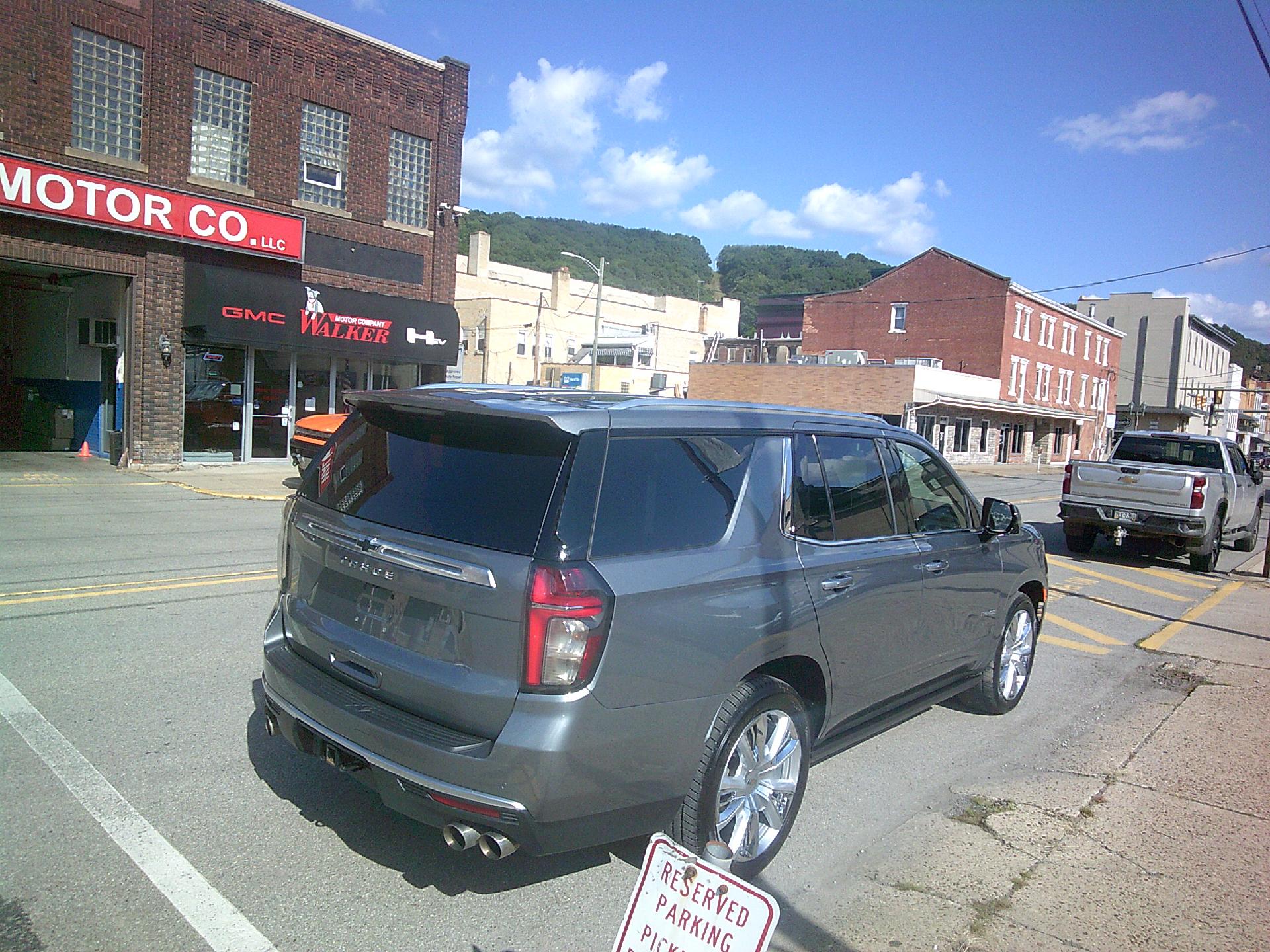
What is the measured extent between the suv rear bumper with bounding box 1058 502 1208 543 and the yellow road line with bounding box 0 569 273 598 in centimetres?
1099

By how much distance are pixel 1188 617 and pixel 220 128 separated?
19.2 m

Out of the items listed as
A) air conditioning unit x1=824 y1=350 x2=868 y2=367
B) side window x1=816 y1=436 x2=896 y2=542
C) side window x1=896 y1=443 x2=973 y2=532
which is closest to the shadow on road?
side window x1=816 y1=436 x2=896 y2=542

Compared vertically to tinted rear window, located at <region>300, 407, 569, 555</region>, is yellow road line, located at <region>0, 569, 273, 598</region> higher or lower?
lower

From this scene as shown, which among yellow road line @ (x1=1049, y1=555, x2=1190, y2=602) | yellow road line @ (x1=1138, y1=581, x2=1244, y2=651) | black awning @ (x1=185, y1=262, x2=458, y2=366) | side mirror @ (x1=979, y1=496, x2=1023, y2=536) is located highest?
black awning @ (x1=185, y1=262, x2=458, y2=366)

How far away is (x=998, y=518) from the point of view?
19.0 ft

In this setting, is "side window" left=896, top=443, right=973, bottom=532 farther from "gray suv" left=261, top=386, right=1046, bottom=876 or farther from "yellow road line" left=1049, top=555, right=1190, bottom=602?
"yellow road line" left=1049, top=555, right=1190, bottom=602

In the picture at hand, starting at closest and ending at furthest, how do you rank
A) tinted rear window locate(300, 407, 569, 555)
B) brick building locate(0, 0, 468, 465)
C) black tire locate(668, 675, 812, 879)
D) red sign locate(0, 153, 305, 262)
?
1. tinted rear window locate(300, 407, 569, 555)
2. black tire locate(668, 675, 812, 879)
3. red sign locate(0, 153, 305, 262)
4. brick building locate(0, 0, 468, 465)

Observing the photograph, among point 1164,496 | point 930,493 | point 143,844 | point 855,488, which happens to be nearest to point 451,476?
point 143,844

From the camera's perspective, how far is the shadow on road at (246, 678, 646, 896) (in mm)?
3623

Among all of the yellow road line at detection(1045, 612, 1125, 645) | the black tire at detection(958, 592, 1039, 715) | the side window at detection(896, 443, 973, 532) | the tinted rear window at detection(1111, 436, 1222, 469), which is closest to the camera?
the side window at detection(896, 443, 973, 532)

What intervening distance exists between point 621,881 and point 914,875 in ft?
4.14

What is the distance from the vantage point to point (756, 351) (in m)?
66.9

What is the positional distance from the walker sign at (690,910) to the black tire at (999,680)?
3868 mm

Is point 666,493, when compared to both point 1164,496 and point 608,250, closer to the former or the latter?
point 1164,496
